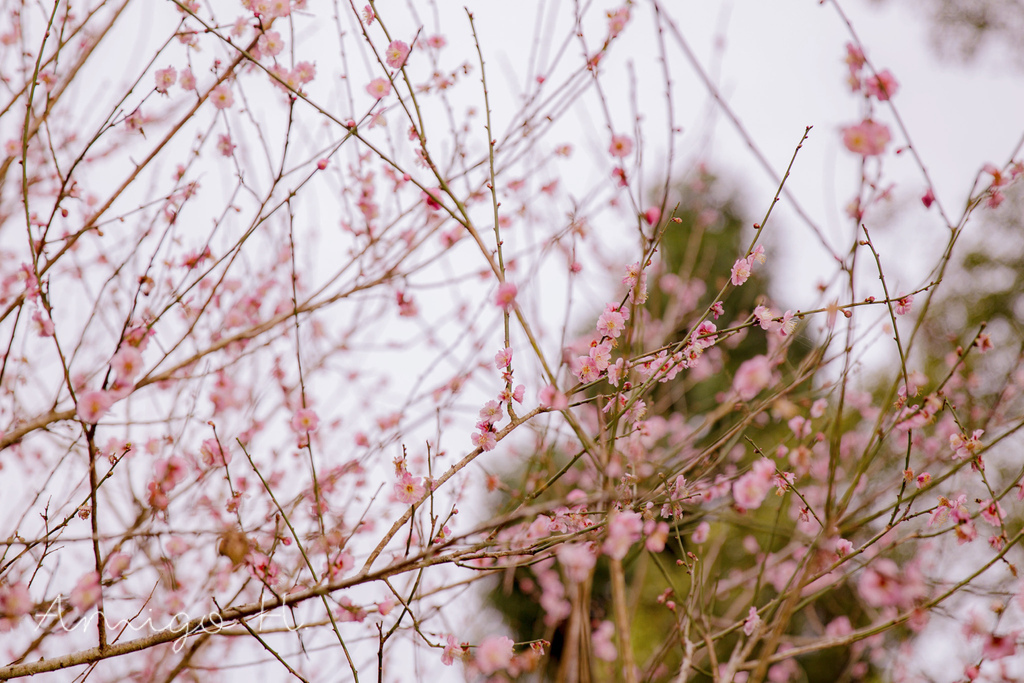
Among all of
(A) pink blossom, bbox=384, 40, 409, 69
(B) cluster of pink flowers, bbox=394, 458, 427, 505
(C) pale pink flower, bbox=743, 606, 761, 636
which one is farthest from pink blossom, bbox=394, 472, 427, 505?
(A) pink blossom, bbox=384, 40, 409, 69

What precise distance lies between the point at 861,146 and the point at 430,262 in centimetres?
162

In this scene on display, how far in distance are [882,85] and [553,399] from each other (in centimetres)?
106

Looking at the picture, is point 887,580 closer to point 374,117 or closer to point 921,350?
point 374,117

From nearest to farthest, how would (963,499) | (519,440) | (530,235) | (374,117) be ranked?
(963,499) < (374,117) < (530,235) < (519,440)

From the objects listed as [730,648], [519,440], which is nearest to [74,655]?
[519,440]

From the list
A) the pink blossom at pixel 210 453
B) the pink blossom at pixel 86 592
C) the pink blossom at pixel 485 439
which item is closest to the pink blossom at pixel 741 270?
the pink blossom at pixel 485 439

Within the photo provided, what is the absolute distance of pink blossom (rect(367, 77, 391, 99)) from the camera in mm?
2084

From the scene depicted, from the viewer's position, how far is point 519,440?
21.9ft

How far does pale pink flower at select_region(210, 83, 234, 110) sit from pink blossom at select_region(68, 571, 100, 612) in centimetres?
162

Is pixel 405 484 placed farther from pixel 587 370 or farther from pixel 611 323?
pixel 611 323

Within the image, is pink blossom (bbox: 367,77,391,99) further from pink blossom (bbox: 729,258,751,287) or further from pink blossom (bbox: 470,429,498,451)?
pink blossom (bbox: 729,258,751,287)

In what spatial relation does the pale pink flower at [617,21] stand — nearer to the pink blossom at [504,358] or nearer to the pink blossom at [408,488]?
the pink blossom at [504,358]

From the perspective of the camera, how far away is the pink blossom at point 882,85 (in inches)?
51.5

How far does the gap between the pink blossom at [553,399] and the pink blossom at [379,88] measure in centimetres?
127
